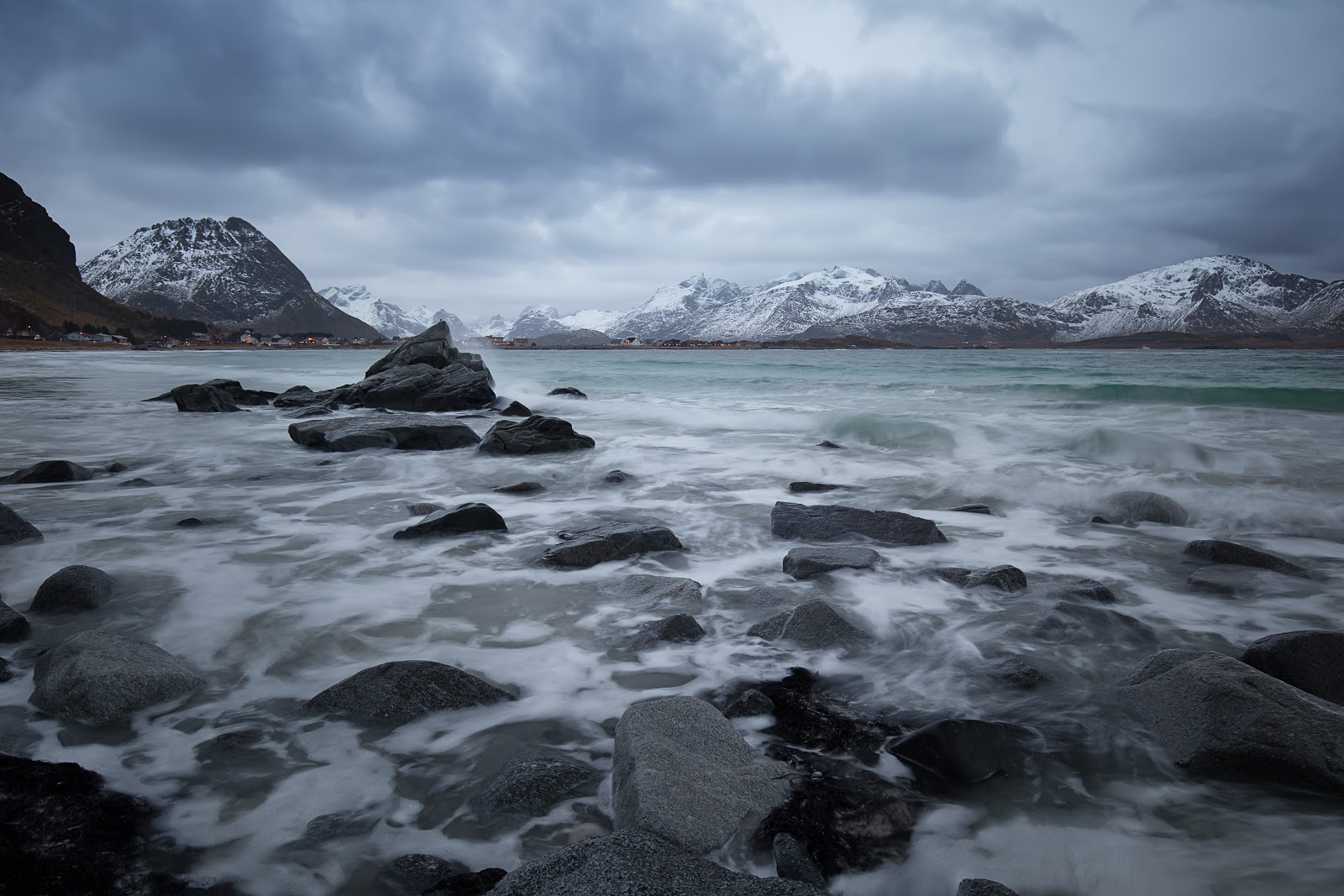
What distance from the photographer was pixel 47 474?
7.38 meters

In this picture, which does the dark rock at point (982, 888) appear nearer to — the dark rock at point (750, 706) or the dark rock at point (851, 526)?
the dark rock at point (750, 706)

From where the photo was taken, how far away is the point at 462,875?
195cm

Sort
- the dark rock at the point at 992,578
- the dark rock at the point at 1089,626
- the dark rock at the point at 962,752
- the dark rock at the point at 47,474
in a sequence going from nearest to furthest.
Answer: the dark rock at the point at 962,752
the dark rock at the point at 1089,626
the dark rock at the point at 992,578
the dark rock at the point at 47,474

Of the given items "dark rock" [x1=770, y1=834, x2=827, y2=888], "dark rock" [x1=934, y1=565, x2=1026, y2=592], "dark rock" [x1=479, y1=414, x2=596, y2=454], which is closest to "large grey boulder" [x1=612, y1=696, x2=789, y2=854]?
"dark rock" [x1=770, y1=834, x2=827, y2=888]

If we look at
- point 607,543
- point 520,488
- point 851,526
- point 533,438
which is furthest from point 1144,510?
point 533,438

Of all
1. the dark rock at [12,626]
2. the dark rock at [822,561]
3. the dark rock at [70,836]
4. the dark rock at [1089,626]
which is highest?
the dark rock at [12,626]

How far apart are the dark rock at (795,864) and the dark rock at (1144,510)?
18.4ft

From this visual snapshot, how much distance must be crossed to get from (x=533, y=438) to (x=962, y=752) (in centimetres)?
850

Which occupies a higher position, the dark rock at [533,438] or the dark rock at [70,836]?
the dark rock at [533,438]

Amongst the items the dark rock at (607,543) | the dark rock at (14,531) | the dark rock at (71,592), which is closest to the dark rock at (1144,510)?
the dark rock at (607,543)

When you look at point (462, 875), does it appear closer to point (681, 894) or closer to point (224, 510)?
point (681, 894)

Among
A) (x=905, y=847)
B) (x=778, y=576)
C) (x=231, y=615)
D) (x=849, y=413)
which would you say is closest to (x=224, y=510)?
(x=231, y=615)

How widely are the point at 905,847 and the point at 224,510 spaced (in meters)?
6.54

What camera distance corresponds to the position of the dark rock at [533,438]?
10.2m
